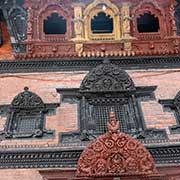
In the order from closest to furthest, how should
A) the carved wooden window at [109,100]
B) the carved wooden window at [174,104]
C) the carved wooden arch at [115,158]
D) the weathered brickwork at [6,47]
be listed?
the carved wooden arch at [115,158]
the carved wooden window at [109,100]
the carved wooden window at [174,104]
the weathered brickwork at [6,47]

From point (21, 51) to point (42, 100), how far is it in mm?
1942

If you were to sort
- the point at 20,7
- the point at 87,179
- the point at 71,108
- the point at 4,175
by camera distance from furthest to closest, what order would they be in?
the point at 20,7 → the point at 71,108 → the point at 4,175 → the point at 87,179

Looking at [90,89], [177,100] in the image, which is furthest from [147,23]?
→ [90,89]

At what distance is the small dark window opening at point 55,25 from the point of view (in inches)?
446

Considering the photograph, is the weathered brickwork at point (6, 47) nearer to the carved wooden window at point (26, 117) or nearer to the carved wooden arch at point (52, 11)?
the carved wooden arch at point (52, 11)

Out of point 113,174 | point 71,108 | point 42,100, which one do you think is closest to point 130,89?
point 71,108

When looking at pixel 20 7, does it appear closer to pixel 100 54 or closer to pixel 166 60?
pixel 100 54

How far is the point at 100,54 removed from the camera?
10352mm

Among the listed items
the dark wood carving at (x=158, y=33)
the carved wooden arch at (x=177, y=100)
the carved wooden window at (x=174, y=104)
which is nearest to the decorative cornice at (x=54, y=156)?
the carved wooden window at (x=174, y=104)

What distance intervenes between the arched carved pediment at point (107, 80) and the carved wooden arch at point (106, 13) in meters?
1.51

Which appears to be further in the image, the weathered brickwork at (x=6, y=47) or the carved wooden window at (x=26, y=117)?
the weathered brickwork at (x=6, y=47)

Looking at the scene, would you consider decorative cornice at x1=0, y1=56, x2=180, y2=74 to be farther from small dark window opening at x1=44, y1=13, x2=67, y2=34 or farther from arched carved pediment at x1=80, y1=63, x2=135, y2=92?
small dark window opening at x1=44, y1=13, x2=67, y2=34

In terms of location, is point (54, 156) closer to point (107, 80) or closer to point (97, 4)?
point (107, 80)

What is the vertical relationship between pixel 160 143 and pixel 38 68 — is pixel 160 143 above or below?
below
